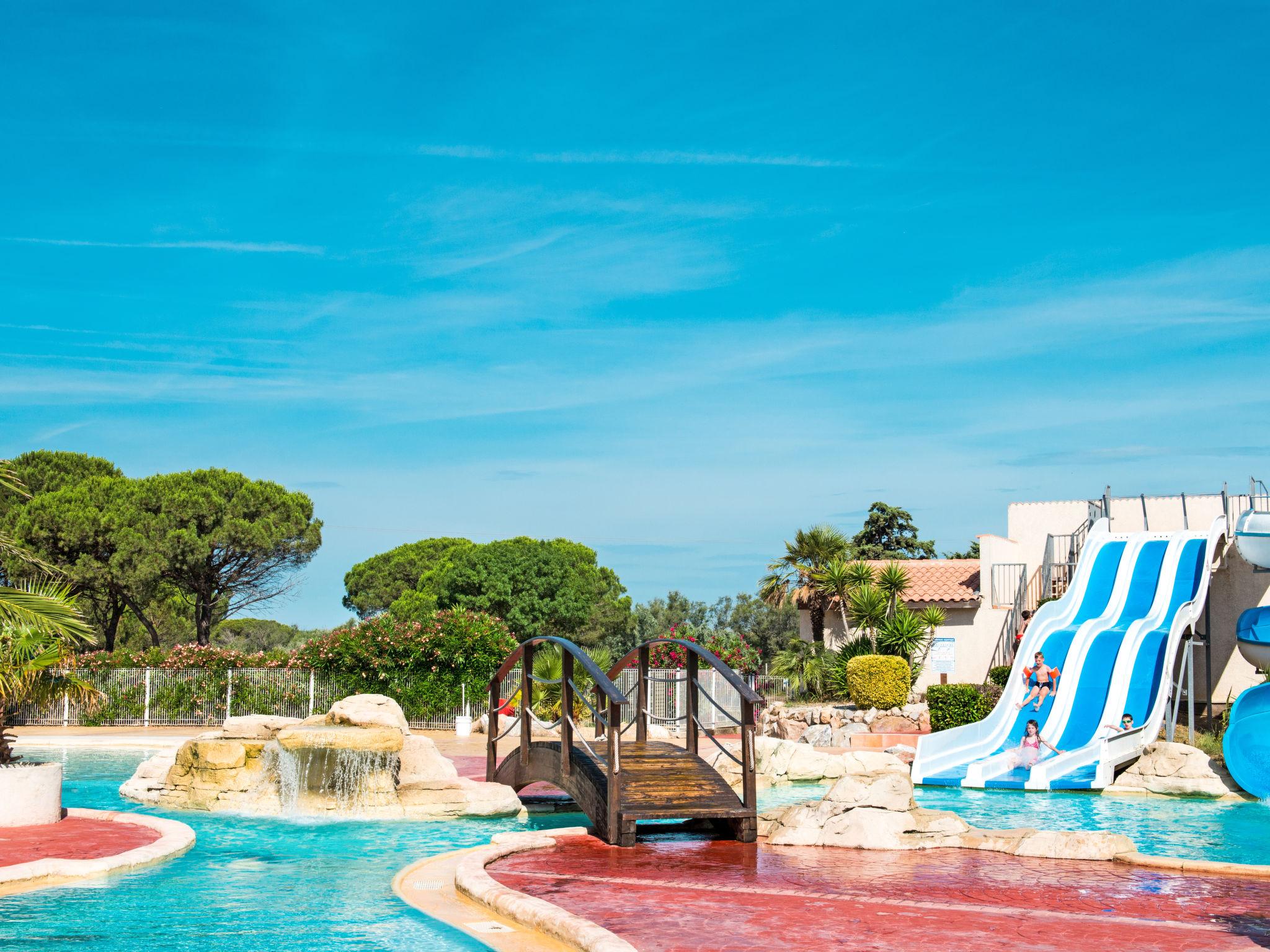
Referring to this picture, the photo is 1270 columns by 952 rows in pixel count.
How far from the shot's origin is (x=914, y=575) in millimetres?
34281

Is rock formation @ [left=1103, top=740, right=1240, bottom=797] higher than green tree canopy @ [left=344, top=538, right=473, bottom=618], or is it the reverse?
green tree canopy @ [left=344, top=538, right=473, bottom=618]

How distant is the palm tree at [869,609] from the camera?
1168 inches

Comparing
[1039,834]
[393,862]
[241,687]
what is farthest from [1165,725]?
[241,687]

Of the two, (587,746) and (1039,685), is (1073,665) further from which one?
(587,746)

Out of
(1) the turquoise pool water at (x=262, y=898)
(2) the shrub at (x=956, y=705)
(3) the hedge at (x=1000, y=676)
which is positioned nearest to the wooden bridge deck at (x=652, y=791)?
(1) the turquoise pool water at (x=262, y=898)

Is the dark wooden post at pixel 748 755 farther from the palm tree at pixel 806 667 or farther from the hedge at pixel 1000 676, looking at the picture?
the palm tree at pixel 806 667

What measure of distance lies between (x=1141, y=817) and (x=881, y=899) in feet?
27.0

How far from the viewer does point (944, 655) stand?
103ft

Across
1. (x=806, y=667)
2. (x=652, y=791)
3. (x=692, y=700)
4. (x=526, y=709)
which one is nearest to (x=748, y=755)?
(x=652, y=791)

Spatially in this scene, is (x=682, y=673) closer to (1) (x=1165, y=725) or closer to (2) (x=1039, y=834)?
(1) (x=1165, y=725)

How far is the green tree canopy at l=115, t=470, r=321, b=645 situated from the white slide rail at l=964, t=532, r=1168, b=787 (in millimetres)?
31342

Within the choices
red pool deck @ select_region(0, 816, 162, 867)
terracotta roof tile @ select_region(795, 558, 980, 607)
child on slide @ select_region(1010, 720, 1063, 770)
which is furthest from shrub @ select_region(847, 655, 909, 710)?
red pool deck @ select_region(0, 816, 162, 867)

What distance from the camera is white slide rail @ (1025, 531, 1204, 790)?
19609mm

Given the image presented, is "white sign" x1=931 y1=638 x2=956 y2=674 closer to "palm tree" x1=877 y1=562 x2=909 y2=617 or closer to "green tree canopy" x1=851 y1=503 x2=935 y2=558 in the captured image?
"palm tree" x1=877 y1=562 x2=909 y2=617
